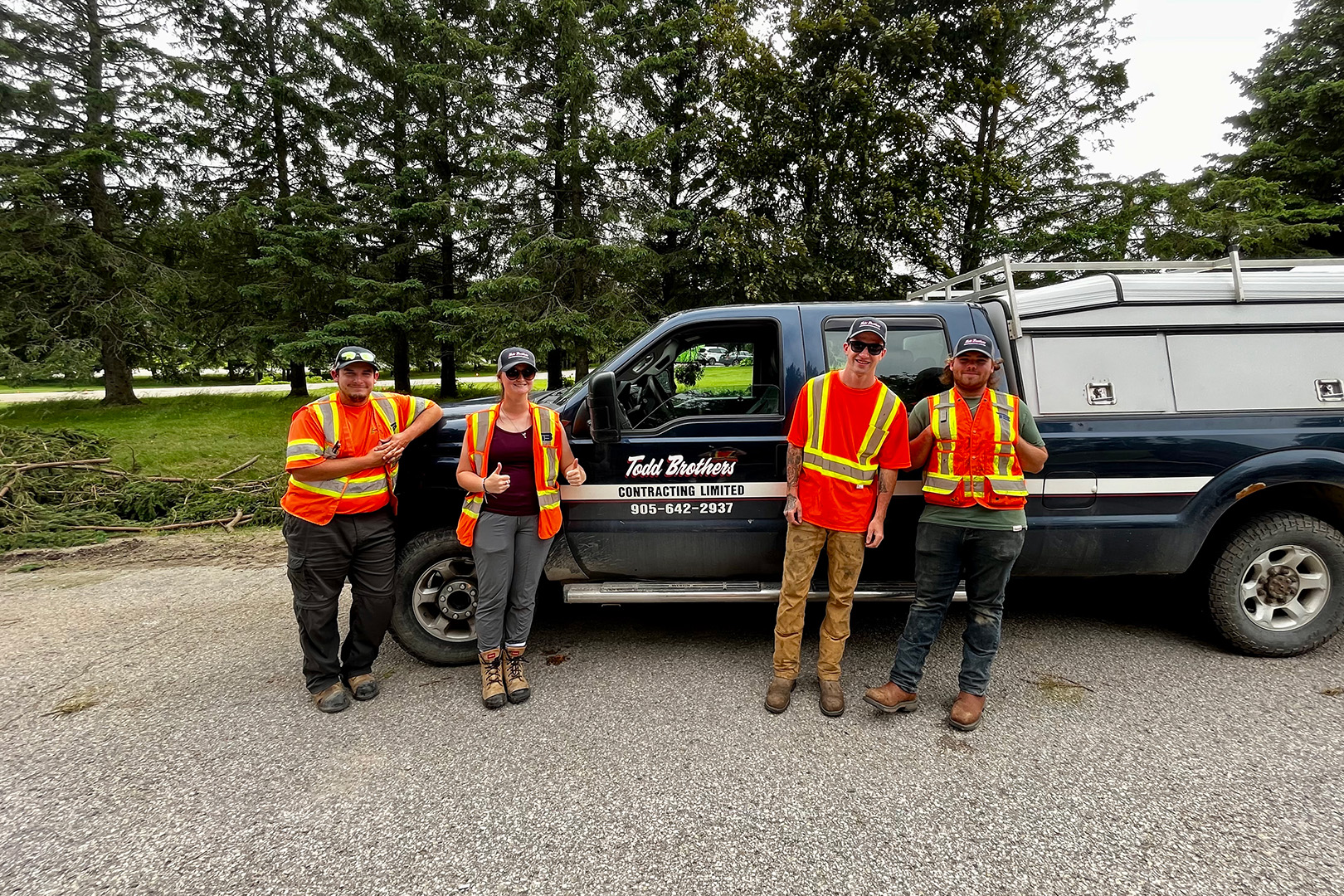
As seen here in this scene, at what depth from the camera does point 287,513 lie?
2994mm

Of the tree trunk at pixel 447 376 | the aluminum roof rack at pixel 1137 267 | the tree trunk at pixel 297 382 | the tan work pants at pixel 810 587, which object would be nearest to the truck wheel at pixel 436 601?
the tan work pants at pixel 810 587

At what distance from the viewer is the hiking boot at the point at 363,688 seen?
318 cm

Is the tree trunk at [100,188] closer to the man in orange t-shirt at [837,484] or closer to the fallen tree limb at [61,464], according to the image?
the fallen tree limb at [61,464]

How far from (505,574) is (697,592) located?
1032 millimetres

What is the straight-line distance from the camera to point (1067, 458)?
3.28 meters

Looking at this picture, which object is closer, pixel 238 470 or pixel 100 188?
pixel 238 470

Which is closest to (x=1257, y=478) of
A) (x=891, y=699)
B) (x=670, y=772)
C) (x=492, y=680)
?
(x=891, y=699)

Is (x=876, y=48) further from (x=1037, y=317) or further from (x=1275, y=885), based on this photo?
(x=1275, y=885)

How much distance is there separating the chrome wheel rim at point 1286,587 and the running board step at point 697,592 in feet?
6.38

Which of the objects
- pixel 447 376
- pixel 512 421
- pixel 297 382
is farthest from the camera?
pixel 447 376

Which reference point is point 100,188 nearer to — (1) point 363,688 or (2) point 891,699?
(1) point 363,688

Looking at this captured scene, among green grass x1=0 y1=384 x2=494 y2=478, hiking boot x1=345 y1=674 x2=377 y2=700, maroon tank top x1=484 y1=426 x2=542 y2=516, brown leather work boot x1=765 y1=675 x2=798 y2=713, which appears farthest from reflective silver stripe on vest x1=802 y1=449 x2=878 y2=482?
green grass x1=0 y1=384 x2=494 y2=478

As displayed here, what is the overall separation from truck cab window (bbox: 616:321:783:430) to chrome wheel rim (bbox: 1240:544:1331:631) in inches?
111

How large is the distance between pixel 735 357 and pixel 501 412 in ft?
4.80
